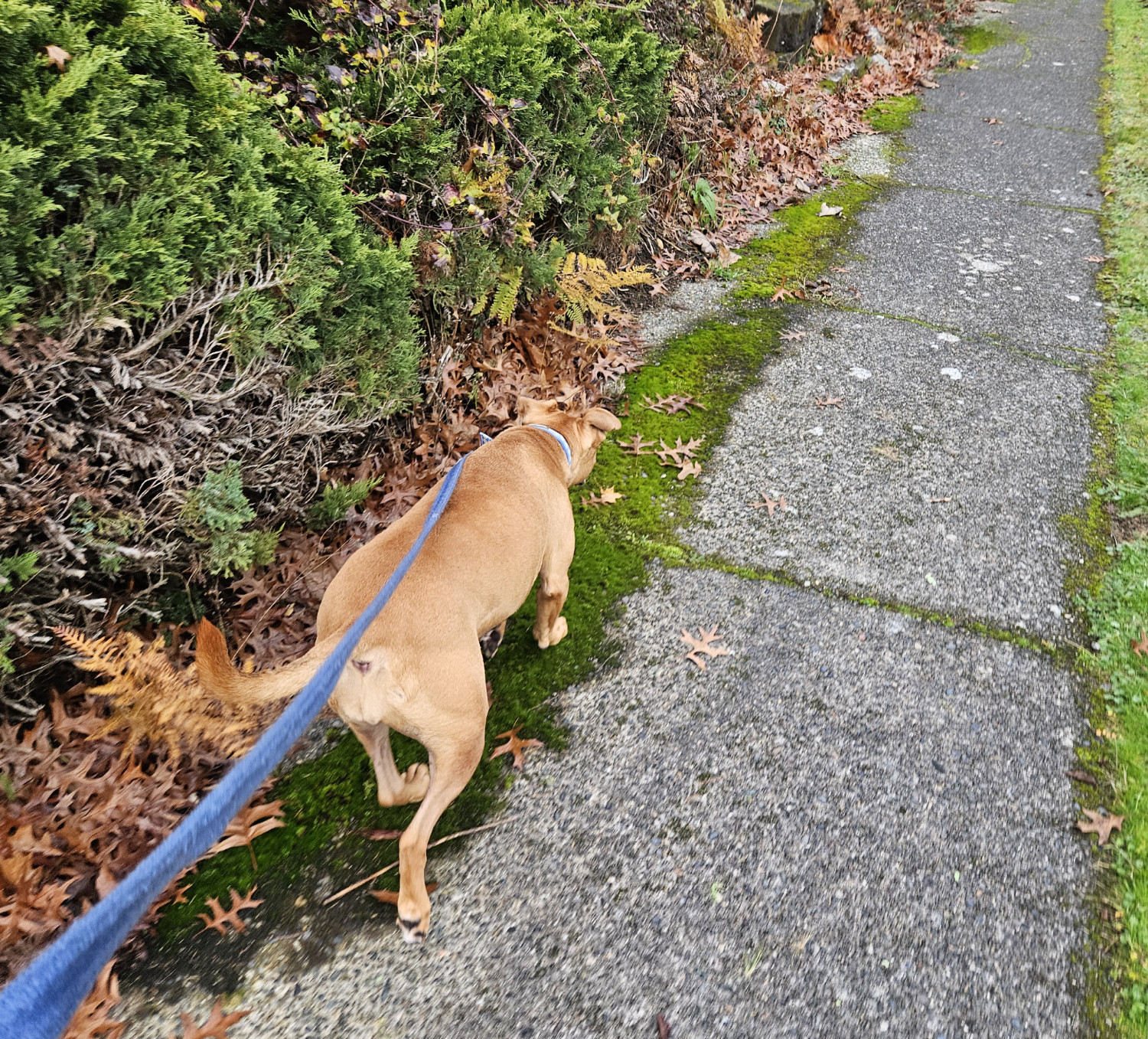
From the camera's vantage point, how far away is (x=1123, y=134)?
9125 millimetres

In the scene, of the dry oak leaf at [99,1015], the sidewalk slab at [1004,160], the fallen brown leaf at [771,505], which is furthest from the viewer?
the sidewalk slab at [1004,160]

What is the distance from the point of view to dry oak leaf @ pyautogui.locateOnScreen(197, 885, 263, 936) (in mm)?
2367

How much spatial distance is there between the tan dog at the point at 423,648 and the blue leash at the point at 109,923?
0.62 metres

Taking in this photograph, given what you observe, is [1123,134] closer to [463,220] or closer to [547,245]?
[547,245]

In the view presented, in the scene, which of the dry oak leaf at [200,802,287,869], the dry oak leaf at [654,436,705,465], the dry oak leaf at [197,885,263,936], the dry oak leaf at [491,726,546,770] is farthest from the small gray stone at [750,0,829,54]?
the dry oak leaf at [197,885,263,936]

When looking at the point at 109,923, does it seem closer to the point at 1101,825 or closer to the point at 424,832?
the point at 424,832

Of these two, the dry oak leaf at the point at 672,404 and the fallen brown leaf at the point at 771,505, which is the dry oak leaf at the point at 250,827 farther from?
the dry oak leaf at the point at 672,404

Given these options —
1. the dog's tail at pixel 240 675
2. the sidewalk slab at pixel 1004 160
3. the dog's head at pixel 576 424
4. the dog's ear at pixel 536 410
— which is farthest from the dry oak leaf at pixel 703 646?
the sidewalk slab at pixel 1004 160

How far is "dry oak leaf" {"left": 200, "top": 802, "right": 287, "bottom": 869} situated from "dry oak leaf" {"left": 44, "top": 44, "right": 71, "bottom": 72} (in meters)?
2.57

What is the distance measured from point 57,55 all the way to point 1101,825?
443 cm

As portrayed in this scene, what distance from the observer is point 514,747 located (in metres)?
2.94

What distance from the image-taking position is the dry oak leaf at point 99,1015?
6.80ft

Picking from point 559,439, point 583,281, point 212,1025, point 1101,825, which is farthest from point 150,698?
point 583,281

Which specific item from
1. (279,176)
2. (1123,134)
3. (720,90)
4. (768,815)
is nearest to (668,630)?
(768,815)
